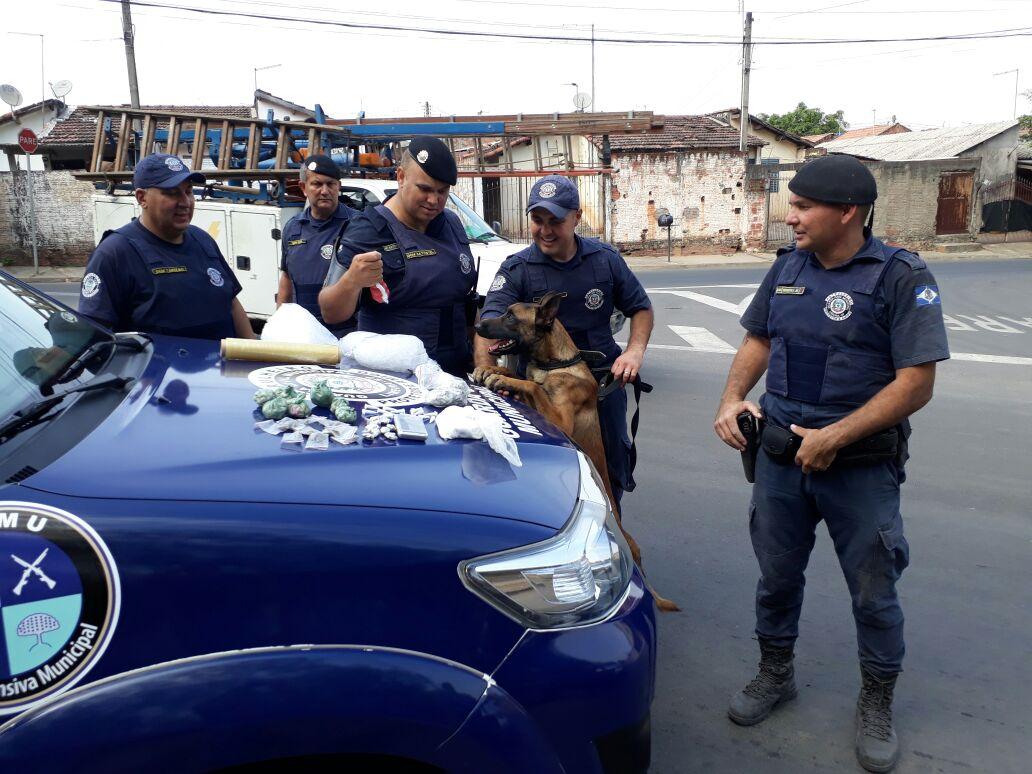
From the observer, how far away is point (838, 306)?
2771mm

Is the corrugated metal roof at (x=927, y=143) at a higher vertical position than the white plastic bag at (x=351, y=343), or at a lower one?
higher

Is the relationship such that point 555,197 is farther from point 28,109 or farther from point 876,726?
point 28,109

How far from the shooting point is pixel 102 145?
34.6 ft

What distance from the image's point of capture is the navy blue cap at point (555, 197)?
348 centimetres

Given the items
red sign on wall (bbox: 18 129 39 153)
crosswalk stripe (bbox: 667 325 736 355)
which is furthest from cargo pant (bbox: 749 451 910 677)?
red sign on wall (bbox: 18 129 39 153)

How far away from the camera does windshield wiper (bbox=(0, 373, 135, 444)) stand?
172 cm

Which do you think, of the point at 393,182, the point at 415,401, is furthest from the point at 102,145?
the point at 415,401

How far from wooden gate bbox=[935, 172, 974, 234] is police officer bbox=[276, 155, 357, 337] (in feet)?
81.4

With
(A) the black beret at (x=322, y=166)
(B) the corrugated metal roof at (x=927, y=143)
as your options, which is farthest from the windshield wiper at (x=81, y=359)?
(B) the corrugated metal roof at (x=927, y=143)

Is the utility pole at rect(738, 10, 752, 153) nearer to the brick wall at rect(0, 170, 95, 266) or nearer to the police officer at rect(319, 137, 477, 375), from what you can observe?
the brick wall at rect(0, 170, 95, 266)

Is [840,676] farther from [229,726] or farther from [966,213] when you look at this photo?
[966,213]

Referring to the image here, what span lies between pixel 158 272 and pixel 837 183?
266cm

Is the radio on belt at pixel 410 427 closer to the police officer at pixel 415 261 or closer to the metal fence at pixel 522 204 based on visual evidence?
the police officer at pixel 415 261

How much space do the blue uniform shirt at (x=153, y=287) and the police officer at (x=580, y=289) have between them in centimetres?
122
